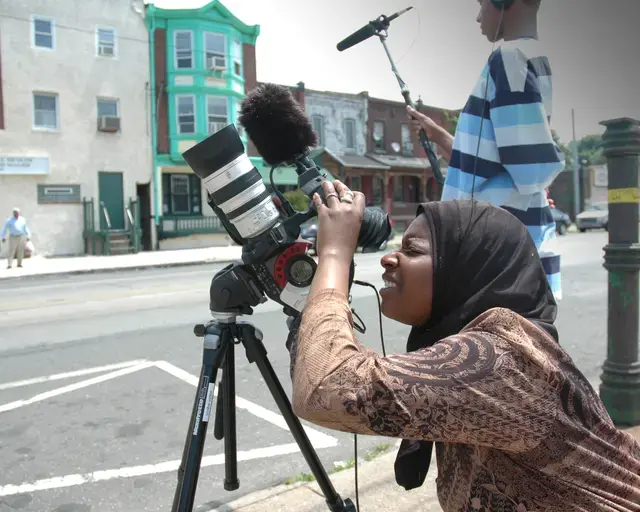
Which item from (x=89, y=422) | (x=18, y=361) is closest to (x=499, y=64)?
(x=89, y=422)

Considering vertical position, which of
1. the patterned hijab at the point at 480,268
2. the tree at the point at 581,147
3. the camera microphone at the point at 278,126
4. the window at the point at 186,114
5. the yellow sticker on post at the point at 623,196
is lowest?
the patterned hijab at the point at 480,268

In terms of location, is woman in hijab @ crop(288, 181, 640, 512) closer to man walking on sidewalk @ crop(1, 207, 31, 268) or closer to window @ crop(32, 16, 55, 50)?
man walking on sidewalk @ crop(1, 207, 31, 268)

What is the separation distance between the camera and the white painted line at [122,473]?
118 inches

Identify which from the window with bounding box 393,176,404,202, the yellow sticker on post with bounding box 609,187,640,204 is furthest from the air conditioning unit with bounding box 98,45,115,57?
the yellow sticker on post with bounding box 609,187,640,204

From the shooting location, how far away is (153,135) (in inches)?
862

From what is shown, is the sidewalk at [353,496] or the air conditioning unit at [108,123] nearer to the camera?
the sidewalk at [353,496]

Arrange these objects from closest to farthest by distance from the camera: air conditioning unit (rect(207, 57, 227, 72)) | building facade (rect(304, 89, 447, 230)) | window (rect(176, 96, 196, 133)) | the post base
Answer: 1. the post base
2. window (rect(176, 96, 196, 133))
3. air conditioning unit (rect(207, 57, 227, 72))
4. building facade (rect(304, 89, 447, 230))

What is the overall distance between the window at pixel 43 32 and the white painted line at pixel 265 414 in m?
18.3

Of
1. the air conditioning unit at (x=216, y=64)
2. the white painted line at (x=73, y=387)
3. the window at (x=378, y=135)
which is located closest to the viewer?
the white painted line at (x=73, y=387)

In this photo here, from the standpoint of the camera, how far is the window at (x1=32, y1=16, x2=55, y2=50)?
1939 cm

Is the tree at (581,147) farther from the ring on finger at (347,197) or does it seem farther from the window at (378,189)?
the window at (378,189)

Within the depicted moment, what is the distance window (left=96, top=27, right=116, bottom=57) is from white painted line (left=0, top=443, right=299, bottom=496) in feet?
67.6

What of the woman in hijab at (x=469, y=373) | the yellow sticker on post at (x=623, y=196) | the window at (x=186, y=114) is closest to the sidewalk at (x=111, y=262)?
the window at (x=186, y=114)

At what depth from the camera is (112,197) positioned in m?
21.1
